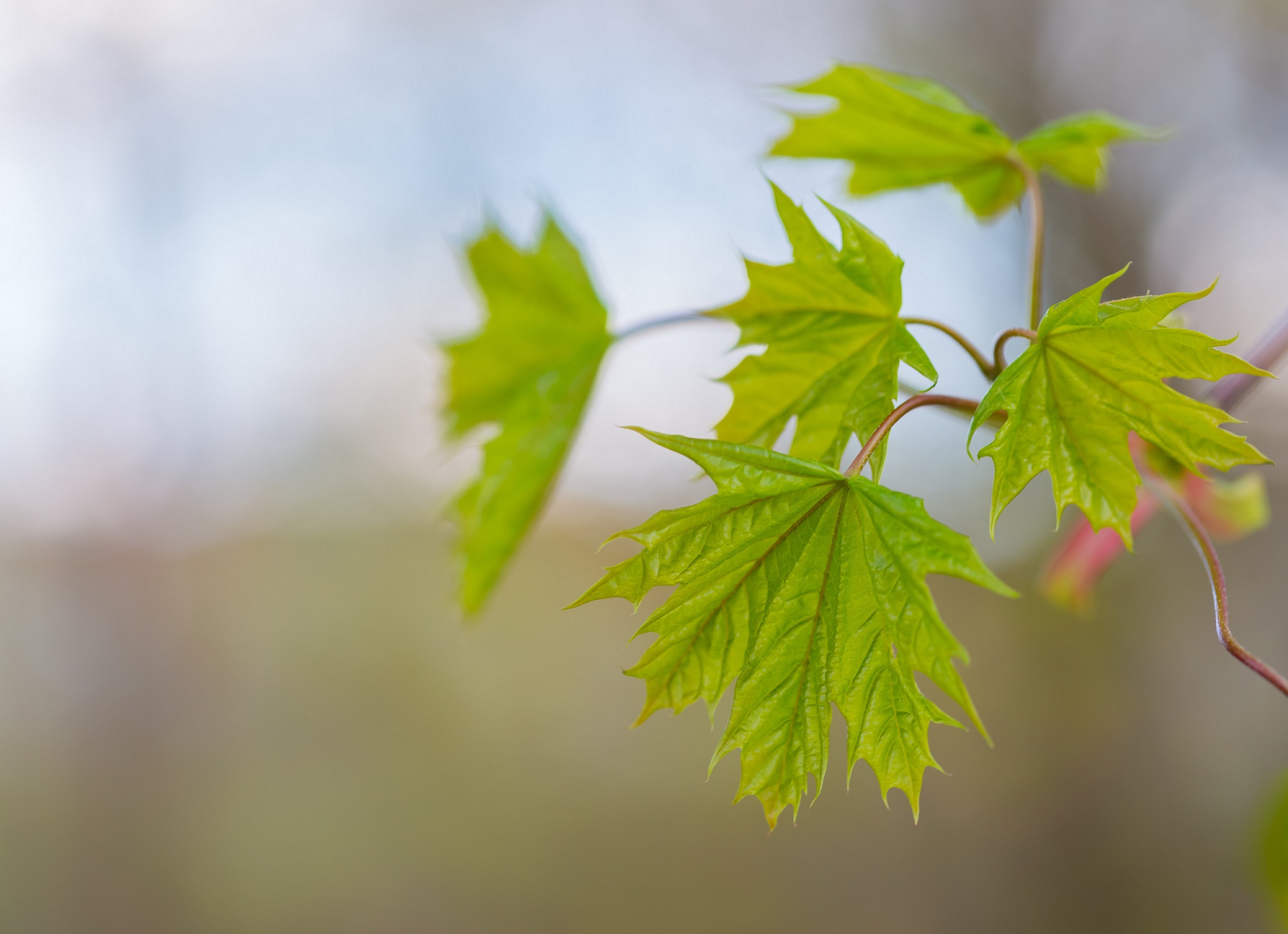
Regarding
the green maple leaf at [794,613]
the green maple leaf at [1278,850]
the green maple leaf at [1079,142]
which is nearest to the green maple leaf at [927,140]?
the green maple leaf at [1079,142]

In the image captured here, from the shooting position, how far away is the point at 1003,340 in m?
0.30

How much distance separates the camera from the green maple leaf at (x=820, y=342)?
0.94 ft

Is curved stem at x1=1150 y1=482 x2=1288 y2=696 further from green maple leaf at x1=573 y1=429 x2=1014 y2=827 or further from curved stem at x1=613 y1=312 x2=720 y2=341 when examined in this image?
curved stem at x1=613 y1=312 x2=720 y2=341

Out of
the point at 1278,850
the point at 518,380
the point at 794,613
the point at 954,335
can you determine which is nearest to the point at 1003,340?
the point at 954,335

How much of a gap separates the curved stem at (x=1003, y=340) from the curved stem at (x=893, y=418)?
18 millimetres

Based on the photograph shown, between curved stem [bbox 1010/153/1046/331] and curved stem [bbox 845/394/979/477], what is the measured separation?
0.07m

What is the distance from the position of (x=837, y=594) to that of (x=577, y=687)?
2.99 metres

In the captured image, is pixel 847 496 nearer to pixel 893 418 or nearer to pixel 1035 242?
pixel 893 418

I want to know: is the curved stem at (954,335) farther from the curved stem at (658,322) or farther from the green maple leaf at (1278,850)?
the green maple leaf at (1278,850)

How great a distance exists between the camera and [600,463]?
2.83 metres

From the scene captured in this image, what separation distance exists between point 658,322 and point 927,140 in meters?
0.16

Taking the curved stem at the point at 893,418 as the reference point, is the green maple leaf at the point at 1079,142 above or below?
above

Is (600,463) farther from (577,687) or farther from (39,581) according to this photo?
(39,581)

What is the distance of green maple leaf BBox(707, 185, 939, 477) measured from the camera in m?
0.29
